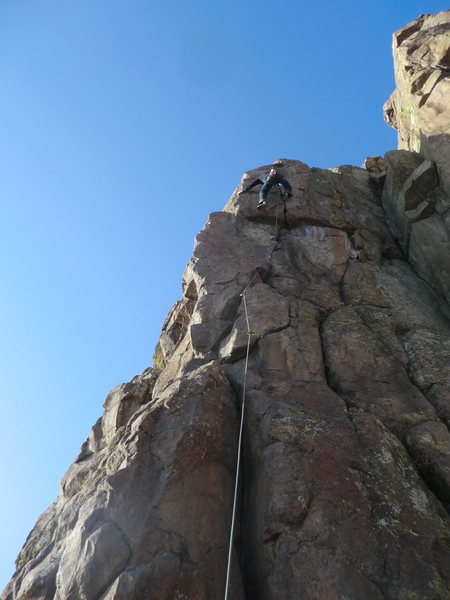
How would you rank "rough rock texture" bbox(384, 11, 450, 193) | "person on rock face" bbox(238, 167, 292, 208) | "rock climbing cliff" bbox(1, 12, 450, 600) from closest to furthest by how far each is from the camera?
"rock climbing cliff" bbox(1, 12, 450, 600)
"rough rock texture" bbox(384, 11, 450, 193)
"person on rock face" bbox(238, 167, 292, 208)

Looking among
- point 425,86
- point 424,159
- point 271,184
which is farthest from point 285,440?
point 425,86

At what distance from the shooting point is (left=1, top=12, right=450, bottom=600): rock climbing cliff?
24.0 ft

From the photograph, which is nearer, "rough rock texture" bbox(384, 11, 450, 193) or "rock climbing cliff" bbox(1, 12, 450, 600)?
"rock climbing cliff" bbox(1, 12, 450, 600)

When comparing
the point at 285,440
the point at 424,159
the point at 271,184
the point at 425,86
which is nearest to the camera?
the point at 285,440

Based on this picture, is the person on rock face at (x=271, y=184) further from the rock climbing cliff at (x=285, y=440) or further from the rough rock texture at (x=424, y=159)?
the rough rock texture at (x=424, y=159)

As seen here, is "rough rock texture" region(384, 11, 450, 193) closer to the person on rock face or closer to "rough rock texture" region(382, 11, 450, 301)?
"rough rock texture" region(382, 11, 450, 301)

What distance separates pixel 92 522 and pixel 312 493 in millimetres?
3631

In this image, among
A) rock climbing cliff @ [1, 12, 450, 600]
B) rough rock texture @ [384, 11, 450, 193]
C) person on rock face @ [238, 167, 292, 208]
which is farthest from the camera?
person on rock face @ [238, 167, 292, 208]

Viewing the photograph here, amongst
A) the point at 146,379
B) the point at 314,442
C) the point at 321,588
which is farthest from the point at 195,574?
the point at 146,379

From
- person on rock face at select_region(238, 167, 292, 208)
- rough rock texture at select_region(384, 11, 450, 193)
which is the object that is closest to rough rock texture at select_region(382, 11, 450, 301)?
rough rock texture at select_region(384, 11, 450, 193)

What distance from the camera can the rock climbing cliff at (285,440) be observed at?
24.0 feet

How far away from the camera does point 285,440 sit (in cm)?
877

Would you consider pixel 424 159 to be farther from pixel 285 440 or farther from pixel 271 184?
pixel 285 440

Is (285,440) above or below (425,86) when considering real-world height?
below
